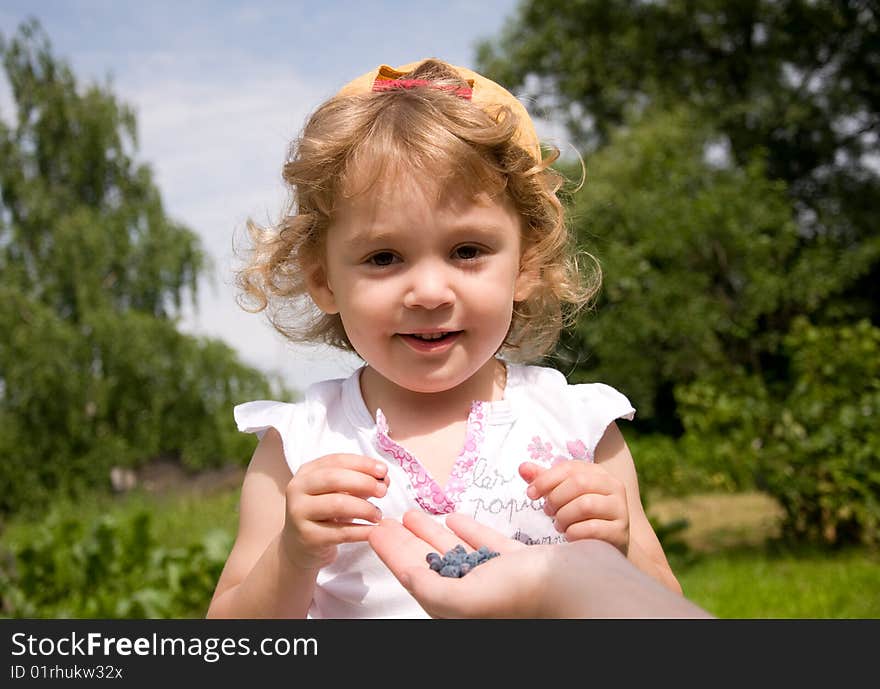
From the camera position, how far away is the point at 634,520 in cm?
200

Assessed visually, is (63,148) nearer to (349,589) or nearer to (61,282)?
(61,282)

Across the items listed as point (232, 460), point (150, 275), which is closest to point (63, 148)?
point (150, 275)

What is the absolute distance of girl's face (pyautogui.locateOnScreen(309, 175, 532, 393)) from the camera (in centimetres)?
184

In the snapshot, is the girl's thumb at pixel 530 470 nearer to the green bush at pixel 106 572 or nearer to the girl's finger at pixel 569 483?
the girl's finger at pixel 569 483

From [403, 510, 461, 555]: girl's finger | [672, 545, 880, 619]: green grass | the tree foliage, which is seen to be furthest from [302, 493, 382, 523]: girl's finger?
[672, 545, 880, 619]: green grass

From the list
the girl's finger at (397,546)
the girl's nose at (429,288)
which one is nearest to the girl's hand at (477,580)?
the girl's finger at (397,546)

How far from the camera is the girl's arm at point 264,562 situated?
5.93 ft

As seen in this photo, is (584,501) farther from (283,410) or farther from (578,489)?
(283,410)

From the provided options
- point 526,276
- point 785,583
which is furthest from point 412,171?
point 785,583

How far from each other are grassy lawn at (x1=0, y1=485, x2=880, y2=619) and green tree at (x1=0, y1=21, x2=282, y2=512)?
403cm

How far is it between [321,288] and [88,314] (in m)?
13.6

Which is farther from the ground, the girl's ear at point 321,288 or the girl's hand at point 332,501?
the girl's ear at point 321,288

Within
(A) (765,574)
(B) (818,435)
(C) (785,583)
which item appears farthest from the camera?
(B) (818,435)

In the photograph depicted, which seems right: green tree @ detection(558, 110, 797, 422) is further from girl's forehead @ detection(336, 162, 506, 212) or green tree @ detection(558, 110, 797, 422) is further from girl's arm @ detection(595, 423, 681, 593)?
girl's forehead @ detection(336, 162, 506, 212)
